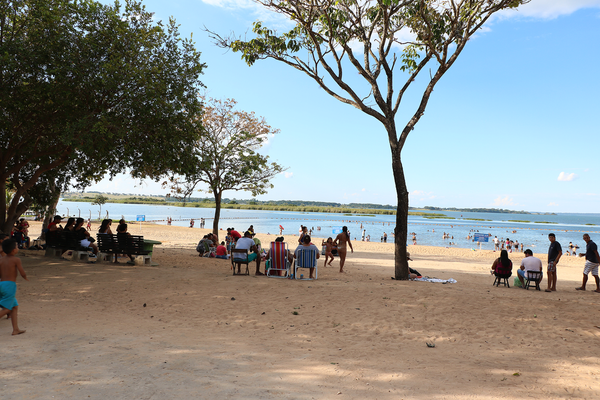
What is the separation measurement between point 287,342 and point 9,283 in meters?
4.12

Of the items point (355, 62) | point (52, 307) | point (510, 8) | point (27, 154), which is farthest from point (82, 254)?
point (510, 8)

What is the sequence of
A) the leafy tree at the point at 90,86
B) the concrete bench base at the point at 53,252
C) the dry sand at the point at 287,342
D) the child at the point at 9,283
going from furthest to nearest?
1. the concrete bench base at the point at 53,252
2. the leafy tree at the point at 90,86
3. the child at the point at 9,283
4. the dry sand at the point at 287,342

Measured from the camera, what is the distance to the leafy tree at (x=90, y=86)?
34.1ft

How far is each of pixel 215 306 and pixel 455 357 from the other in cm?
435

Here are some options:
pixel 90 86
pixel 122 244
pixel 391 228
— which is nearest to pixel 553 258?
pixel 122 244

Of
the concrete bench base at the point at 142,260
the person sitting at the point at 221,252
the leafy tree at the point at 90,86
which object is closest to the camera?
the leafy tree at the point at 90,86

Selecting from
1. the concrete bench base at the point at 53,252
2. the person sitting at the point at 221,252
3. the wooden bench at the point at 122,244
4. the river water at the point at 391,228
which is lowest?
the river water at the point at 391,228

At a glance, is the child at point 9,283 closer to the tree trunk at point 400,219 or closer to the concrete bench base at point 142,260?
the concrete bench base at point 142,260

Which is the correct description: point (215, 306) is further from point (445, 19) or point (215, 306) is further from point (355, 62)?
point (445, 19)

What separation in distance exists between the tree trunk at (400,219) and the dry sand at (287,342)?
1961 millimetres

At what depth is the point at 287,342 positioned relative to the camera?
5.61 m

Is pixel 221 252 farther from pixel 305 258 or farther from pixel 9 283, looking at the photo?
pixel 9 283

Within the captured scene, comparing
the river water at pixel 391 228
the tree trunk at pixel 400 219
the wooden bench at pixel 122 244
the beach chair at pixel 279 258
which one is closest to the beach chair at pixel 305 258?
the beach chair at pixel 279 258

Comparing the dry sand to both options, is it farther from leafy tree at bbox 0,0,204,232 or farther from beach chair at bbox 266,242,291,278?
leafy tree at bbox 0,0,204,232
